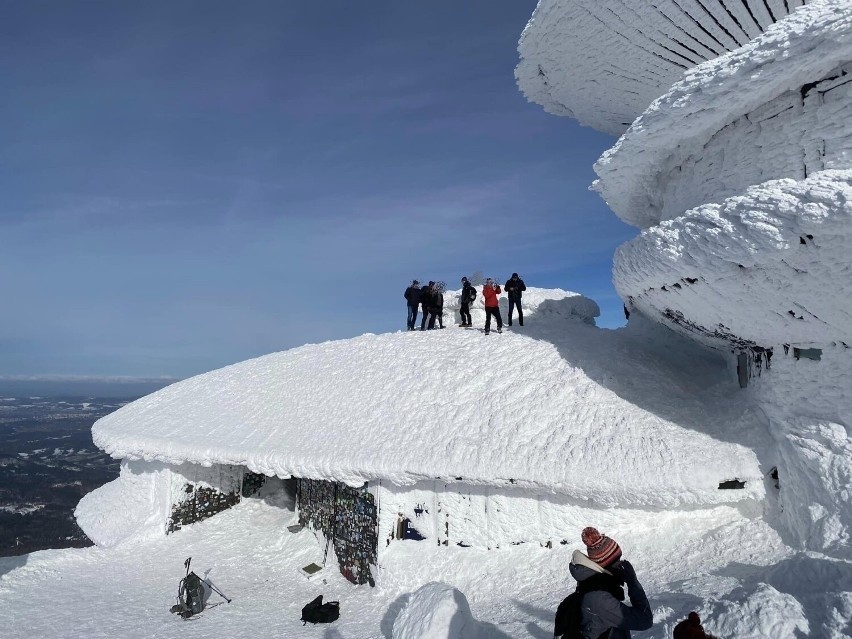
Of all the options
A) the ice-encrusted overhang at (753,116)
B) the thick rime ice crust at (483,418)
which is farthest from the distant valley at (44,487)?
the ice-encrusted overhang at (753,116)

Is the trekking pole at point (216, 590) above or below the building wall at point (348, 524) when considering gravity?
below

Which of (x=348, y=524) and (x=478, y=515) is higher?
(x=478, y=515)

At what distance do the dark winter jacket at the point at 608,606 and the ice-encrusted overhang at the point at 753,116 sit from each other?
7.19 metres

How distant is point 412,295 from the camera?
17.8 metres

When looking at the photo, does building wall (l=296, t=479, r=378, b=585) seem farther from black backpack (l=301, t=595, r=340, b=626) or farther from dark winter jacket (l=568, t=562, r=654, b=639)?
dark winter jacket (l=568, t=562, r=654, b=639)

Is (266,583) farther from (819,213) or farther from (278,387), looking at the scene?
(819,213)

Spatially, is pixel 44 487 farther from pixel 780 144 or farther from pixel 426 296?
pixel 780 144

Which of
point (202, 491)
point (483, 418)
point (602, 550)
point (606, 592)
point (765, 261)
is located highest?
point (765, 261)

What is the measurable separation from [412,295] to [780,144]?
1189 centimetres

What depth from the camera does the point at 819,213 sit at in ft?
20.9

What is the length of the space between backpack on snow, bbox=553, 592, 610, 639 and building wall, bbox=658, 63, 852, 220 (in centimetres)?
744

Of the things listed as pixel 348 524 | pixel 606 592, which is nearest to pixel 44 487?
pixel 348 524

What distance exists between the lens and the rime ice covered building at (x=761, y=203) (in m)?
6.85

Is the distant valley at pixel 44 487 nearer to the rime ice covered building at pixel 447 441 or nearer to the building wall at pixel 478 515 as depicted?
the rime ice covered building at pixel 447 441
